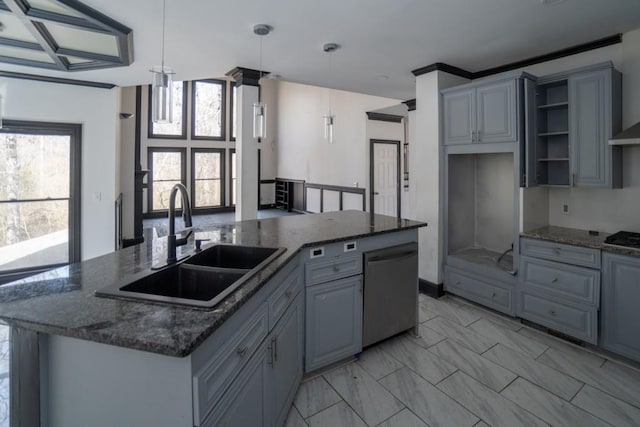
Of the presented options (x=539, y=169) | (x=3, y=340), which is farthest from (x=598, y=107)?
(x=3, y=340)

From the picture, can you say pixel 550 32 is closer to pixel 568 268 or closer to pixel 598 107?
pixel 598 107

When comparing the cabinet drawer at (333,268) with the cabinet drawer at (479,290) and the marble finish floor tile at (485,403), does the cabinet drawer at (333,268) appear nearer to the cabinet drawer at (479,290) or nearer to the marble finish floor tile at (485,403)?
the marble finish floor tile at (485,403)

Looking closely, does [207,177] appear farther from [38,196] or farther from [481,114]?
[481,114]

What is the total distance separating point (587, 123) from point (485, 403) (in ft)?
7.90

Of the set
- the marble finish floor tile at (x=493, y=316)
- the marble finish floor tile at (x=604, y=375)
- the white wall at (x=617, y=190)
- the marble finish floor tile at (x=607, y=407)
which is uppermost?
the white wall at (x=617, y=190)

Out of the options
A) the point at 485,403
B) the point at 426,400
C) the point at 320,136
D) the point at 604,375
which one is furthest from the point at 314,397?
the point at 320,136

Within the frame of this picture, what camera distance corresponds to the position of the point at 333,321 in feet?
7.72

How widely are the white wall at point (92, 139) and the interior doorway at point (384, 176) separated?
4509 mm

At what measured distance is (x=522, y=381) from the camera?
7.65ft

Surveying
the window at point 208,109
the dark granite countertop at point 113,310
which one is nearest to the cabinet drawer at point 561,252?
the dark granite countertop at point 113,310

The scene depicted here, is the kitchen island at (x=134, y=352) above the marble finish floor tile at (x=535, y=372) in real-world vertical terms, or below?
above

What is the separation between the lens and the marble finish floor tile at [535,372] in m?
2.25

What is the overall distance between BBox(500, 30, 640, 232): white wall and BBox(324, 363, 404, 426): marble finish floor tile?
2564 mm

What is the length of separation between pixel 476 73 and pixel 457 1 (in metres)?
1.87
